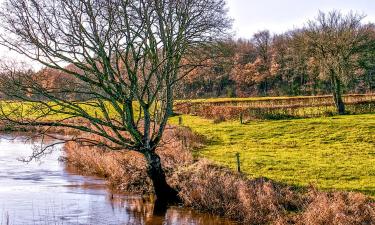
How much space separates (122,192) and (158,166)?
10.9ft

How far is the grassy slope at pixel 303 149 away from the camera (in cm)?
2022

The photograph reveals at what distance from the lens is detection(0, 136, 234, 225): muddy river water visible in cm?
1766

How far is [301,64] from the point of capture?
265 ft

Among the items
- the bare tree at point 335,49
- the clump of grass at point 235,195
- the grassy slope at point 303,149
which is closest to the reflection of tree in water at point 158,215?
the clump of grass at point 235,195

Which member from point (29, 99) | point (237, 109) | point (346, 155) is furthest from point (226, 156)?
point (237, 109)

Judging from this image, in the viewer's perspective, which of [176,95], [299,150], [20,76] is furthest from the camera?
[299,150]

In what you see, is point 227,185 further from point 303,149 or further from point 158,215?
point 303,149

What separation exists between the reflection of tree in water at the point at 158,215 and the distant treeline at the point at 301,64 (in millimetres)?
6157

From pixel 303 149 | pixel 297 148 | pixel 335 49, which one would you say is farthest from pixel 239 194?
pixel 335 49

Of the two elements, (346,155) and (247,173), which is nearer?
(247,173)

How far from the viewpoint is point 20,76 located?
1841 cm

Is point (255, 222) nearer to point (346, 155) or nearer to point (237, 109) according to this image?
point (346, 155)

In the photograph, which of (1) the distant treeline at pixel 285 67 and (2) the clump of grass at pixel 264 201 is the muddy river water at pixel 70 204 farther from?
(1) the distant treeline at pixel 285 67

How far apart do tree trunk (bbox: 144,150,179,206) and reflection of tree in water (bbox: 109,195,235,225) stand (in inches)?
20.8
